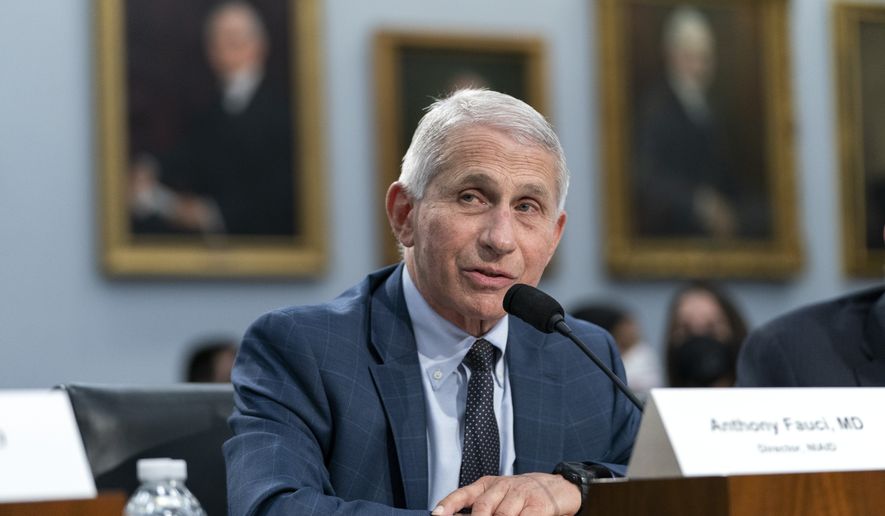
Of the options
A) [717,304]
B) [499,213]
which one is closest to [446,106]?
[499,213]

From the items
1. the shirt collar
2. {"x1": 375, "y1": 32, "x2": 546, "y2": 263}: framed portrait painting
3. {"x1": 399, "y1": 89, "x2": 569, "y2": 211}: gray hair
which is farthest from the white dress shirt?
{"x1": 375, "y1": 32, "x2": 546, "y2": 263}: framed portrait painting

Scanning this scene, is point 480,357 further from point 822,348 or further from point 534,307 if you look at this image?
point 822,348

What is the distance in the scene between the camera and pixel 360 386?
292 cm

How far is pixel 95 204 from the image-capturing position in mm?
6207

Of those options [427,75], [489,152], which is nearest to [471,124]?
[489,152]

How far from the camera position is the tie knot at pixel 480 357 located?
9.93 ft

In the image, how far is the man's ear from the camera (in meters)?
3.12

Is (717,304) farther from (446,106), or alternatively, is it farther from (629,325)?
(446,106)

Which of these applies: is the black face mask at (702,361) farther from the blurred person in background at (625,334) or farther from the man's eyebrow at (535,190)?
the man's eyebrow at (535,190)

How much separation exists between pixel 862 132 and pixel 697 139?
995mm

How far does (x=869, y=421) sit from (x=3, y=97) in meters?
4.79

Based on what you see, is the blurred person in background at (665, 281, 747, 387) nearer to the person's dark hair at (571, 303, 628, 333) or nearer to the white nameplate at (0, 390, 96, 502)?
the person's dark hair at (571, 303, 628, 333)

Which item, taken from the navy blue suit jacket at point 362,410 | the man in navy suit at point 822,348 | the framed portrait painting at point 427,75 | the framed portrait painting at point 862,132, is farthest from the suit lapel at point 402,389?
the framed portrait painting at point 862,132

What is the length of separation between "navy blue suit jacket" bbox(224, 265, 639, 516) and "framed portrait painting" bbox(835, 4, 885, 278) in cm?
484
